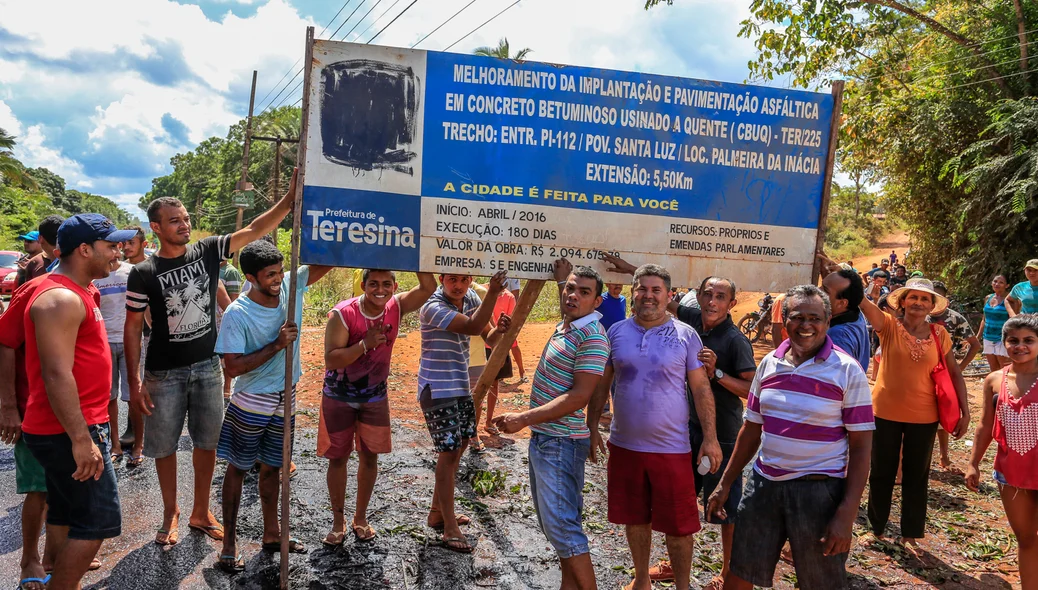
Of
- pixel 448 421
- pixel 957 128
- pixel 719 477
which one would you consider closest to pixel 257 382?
pixel 448 421

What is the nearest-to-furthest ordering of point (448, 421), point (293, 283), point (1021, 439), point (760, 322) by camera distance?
point (1021, 439) → point (293, 283) → point (448, 421) → point (760, 322)

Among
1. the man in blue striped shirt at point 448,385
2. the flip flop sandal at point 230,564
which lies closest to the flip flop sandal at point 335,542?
the flip flop sandal at point 230,564

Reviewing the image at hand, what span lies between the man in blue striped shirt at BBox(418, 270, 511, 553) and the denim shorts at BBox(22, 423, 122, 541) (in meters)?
1.86

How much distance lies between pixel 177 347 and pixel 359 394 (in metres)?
1.19

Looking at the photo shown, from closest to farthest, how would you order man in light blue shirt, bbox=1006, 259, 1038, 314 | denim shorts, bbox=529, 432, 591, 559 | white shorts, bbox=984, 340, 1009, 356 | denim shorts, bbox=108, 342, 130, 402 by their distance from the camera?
1. denim shorts, bbox=529, 432, 591, 559
2. denim shorts, bbox=108, 342, 130, 402
3. man in light blue shirt, bbox=1006, 259, 1038, 314
4. white shorts, bbox=984, 340, 1009, 356

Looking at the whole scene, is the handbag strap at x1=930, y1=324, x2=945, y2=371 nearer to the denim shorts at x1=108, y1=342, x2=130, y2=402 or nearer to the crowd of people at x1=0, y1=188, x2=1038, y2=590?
the crowd of people at x1=0, y1=188, x2=1038, y2=590

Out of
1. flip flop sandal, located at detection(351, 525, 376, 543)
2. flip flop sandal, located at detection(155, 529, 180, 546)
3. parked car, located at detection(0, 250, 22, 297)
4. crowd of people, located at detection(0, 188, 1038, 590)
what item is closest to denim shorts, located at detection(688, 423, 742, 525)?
crowd of people, located at detection(0, 188, 1038, 590)

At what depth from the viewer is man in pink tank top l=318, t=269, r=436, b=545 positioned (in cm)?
411

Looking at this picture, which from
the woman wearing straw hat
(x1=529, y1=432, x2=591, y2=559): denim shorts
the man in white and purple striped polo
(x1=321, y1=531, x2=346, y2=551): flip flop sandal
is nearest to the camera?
the man in white and purple striped polo

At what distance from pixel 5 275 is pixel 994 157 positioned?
2635cm

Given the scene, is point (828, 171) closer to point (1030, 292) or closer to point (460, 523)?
point (460, 523)

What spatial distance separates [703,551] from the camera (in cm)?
443

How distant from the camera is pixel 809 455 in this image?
2.87m

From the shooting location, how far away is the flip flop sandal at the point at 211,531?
4.19 meters
